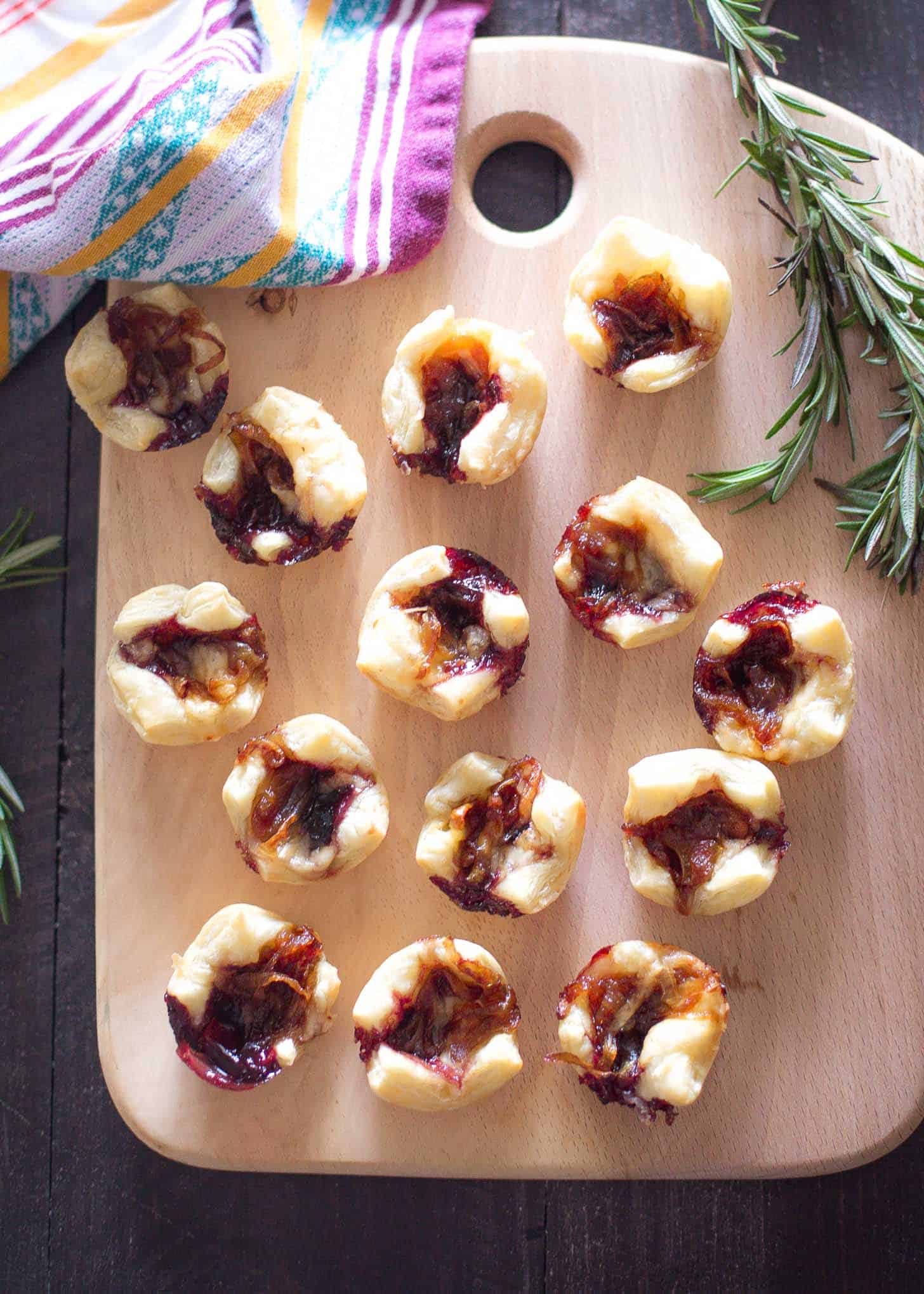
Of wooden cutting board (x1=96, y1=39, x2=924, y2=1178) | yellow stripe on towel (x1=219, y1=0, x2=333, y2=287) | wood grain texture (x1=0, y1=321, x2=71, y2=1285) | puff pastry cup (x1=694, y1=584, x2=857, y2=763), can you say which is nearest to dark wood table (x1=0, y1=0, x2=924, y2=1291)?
wood grain texture (x1=0, y1=321, x2=71, y2=1285)

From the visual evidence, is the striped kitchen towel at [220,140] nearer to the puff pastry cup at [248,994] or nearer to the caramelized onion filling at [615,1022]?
the puff pastry cup at [248,994]

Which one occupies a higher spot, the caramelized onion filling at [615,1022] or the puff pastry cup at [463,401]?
the puff pastry cup at [463,401]

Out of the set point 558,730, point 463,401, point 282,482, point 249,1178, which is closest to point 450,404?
point 463,401

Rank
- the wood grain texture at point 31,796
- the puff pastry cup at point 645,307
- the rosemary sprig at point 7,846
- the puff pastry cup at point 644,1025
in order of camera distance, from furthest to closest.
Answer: the wood grain texture at point 31,796
the rosemary sprig at point 7,846
the puff pastry cup at point 645,307
the puff pastry cup at point 644,1025

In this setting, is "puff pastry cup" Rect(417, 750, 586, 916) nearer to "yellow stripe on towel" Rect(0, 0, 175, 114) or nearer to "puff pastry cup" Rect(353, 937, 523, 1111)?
"puff pastry cup" Rect(353, 937, 523, 1111)

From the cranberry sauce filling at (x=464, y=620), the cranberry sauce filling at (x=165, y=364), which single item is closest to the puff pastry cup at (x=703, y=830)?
the cranberry sauce filling at (x=464, y=620)

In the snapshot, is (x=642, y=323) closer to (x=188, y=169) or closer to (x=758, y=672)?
(x=758, y=672)
